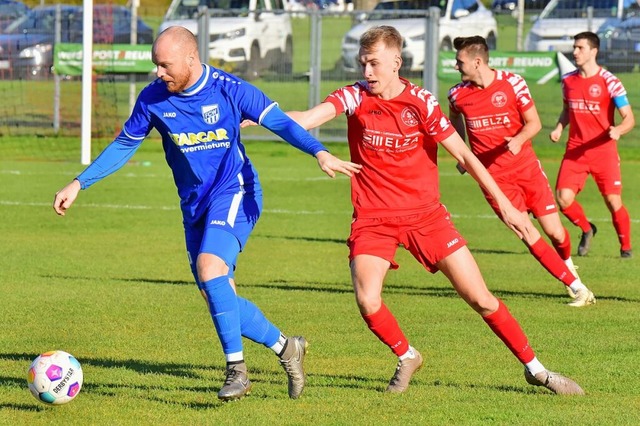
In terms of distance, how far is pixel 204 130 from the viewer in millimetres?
6656

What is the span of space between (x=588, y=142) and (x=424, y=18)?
1434 cm

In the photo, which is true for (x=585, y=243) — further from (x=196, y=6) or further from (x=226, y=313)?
(x=196, y=6)

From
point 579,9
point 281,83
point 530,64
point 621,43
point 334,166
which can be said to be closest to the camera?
point 334,166

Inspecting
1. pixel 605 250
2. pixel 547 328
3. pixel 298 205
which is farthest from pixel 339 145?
pixel 547 328

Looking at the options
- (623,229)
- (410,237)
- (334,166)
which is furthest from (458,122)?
(334,166)

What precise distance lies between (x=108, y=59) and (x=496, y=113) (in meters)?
18.1

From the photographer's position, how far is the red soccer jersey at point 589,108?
13.0m

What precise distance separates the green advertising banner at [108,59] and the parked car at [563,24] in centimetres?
859

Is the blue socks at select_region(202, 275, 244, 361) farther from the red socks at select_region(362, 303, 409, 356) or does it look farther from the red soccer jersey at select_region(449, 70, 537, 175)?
the red soccer jersey at select_region(449, 70, 537, 175)

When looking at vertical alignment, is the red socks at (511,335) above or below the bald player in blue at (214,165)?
below

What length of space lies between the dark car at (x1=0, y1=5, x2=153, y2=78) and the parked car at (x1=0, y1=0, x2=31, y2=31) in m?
0.13

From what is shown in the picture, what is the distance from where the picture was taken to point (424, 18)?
88.6 feet

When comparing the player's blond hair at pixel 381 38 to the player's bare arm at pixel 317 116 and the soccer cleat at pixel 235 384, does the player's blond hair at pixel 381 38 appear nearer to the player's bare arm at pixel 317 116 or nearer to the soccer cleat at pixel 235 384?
the player's bare arm at pixel 317 116

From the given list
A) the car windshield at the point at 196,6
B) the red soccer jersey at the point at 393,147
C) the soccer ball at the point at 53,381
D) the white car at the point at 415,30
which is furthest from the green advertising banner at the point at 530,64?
the soccer ball at the point at 53,381
